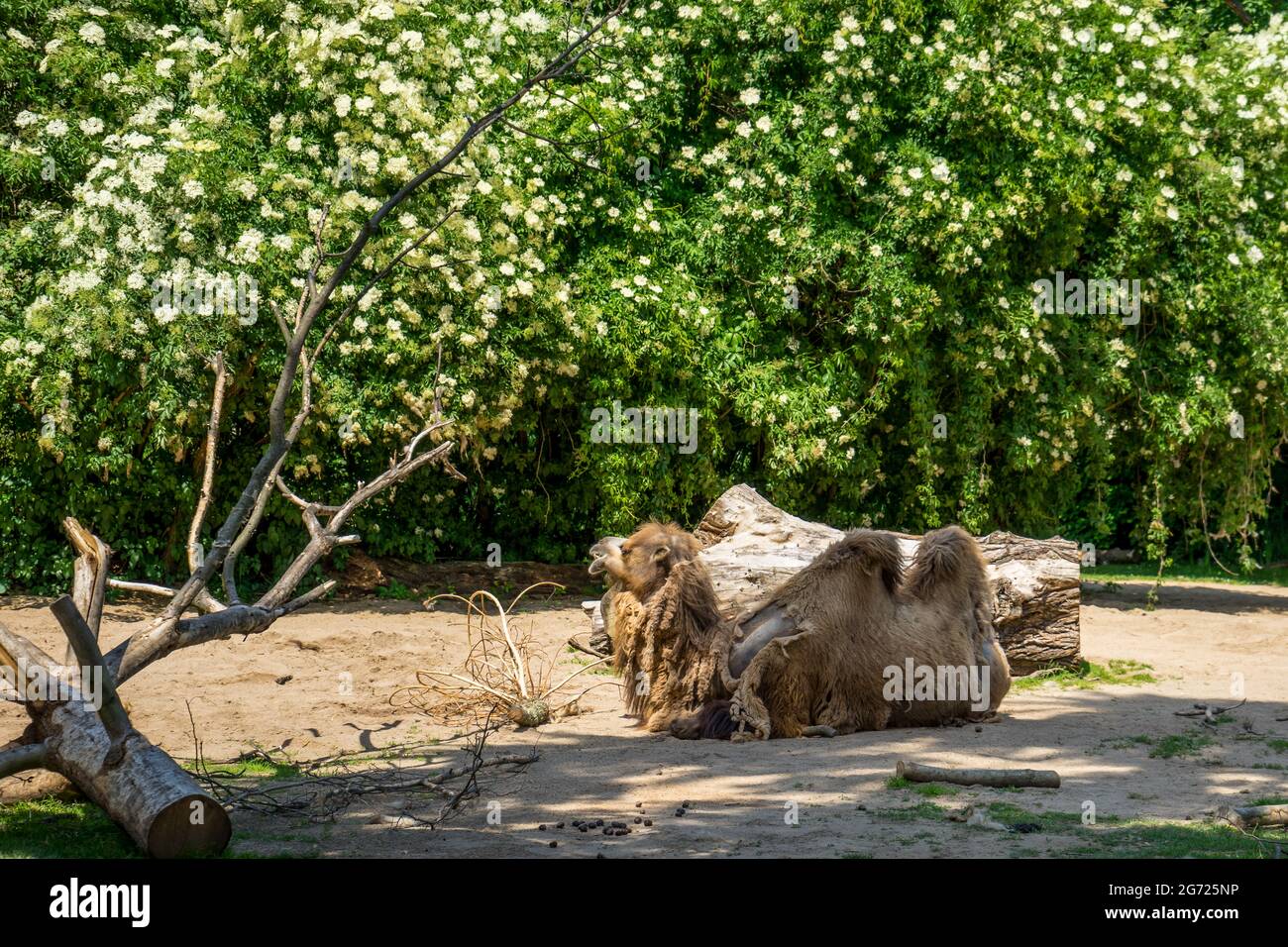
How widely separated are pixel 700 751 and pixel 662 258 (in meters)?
5.93

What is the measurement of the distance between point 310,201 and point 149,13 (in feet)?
8.39

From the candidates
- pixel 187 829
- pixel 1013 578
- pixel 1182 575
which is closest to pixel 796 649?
pixel 1013 578

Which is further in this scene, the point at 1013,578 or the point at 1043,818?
the point at 1013,578

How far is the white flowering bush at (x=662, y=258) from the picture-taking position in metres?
9.61

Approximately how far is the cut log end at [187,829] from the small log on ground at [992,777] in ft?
9.28

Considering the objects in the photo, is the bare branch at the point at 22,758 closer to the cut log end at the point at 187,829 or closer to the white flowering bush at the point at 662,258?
the cut log end at the point at 187,829

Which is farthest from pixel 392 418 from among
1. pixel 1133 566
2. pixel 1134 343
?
pixel 1133 566

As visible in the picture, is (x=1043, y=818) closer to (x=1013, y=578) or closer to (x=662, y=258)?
(x=1013, y=578)

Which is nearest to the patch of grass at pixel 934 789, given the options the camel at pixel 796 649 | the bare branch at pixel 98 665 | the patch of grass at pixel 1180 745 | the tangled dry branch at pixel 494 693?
the camel at pixel 796 649

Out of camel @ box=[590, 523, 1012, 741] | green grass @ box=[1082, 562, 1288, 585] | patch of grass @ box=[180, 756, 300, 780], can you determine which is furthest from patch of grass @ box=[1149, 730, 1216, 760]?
green grass @ box=[1082, 562, 1288, 585]

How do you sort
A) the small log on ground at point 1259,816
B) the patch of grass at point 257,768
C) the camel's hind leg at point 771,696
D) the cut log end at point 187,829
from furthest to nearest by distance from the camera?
the camel's hind leg at point 771,696
the patch of grass at point 257,768
the small log on ground at point 1259,816
the cut log end at point 187,829

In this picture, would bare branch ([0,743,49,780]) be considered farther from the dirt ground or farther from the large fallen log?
the large fallen log

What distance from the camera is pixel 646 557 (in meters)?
7.06
